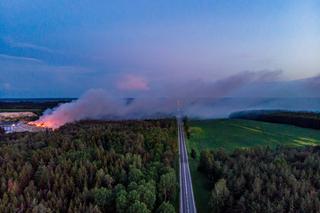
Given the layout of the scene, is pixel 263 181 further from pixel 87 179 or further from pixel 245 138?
pixel 245 138

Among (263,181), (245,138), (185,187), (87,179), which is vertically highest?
(245,138)

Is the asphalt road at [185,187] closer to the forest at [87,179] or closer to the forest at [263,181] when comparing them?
the forest at [87,179]

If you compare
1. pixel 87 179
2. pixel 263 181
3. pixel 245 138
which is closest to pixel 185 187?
pixel 263 181

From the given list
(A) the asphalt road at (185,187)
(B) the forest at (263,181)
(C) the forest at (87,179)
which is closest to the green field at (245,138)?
(A) the asphalt road at (185,187)

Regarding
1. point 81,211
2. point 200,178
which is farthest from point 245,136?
point 81,211

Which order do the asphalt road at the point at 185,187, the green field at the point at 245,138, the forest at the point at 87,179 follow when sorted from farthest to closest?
the green field at the point at 245,138 → the asphalt road at the point at 185,187 → the forest at the point at 87,179

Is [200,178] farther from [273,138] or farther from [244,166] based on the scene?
[273,138]
